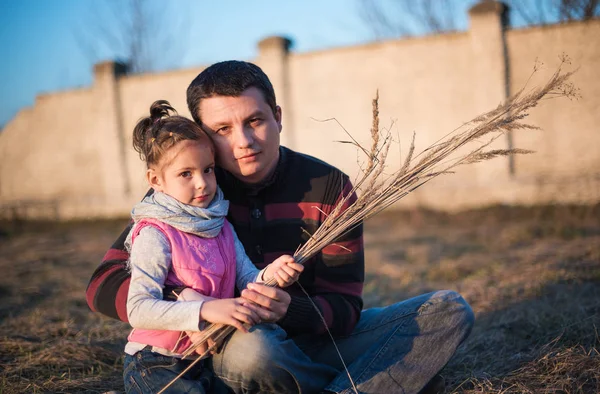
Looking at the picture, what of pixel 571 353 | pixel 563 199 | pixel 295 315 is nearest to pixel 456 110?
pixel 563 199

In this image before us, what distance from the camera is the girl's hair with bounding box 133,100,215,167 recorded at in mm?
1942

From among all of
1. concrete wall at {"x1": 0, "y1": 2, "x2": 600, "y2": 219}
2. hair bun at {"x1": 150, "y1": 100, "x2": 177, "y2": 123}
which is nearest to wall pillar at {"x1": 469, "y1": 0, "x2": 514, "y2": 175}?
concrete wall at {"x1": 0, "y1": 2, "x2": 600, "y2": 219}

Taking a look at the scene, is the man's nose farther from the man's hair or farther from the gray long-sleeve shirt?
the gray long-sleeve shirt

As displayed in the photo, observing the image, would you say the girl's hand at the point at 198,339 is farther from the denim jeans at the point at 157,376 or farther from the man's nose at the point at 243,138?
the man's nose at the point at 243,138

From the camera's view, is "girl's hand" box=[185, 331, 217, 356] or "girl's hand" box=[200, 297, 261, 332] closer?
"girl's hand" box=[200, 297, 261, 332]

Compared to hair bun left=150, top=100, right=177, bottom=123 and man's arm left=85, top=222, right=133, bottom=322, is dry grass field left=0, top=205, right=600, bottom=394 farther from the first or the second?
hair bun left=150, top=100, right=177, bottom=123

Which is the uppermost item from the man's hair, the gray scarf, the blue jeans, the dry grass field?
the man's hair

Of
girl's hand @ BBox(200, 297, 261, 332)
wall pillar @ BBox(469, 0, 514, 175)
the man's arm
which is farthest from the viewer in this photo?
wall pillar @ BBox(469, 0, 514, 175)

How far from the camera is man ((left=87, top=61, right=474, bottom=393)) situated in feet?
6.10

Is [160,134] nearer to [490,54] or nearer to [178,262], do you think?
[178,262]

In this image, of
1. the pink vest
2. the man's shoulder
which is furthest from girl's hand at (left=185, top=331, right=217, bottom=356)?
the man's shoulder

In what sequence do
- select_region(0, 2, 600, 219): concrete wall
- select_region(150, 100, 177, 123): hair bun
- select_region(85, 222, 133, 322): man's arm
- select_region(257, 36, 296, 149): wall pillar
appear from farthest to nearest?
select_region(257, 36, 296, 149): wall pillar
select_region(0, 2, 600, 219): concrete wall
select_region(150, 100, 177, 123): hair bun
select_region(85, 222, 133, 322): man's arm

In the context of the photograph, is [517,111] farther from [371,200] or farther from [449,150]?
[371,200]

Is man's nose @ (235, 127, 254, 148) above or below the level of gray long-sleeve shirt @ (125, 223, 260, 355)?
above
